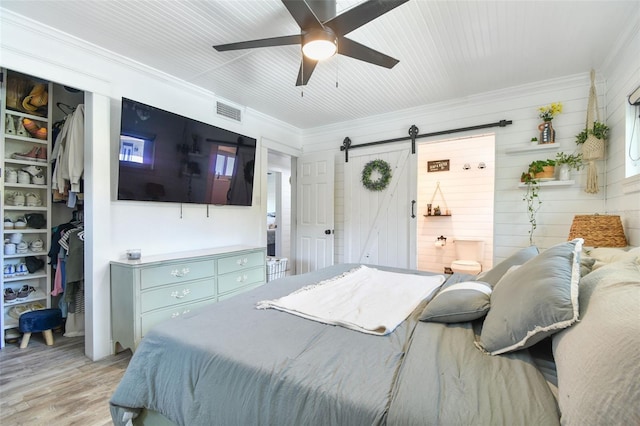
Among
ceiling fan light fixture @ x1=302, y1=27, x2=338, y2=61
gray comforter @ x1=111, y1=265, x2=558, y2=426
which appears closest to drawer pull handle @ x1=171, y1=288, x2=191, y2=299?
gray comforter @ x1=111, y1=265, x2=558, y2=426

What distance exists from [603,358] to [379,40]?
243 centimetres

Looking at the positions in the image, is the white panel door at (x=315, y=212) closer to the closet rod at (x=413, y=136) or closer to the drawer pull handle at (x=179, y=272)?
the closet rod at (x=413, y=136)

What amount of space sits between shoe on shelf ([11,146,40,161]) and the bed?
2.89m

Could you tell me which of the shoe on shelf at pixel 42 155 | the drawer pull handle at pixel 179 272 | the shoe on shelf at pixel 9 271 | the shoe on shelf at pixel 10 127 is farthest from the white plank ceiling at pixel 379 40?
the shoe on shelf at pixel 9 271

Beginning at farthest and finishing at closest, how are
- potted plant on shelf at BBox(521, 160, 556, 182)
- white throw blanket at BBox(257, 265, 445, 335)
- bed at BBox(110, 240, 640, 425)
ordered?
potted plant on shelf at BBox(521, 160, 556, 182) < white throw blanket at BBox(257, 265, 445, 335) < bed at BBox(110, 240, 640, 425)

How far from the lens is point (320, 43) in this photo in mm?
1809

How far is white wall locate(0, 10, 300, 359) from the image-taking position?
2127 mm

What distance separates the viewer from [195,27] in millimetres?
2180

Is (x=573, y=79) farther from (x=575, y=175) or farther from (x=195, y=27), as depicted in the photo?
(x=195, y=27)

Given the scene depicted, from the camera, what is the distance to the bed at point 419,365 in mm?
692

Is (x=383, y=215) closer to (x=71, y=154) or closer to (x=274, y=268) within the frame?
(x=274, y=268)

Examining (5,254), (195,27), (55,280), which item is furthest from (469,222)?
(5,254)

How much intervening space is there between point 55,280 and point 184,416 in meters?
2.75

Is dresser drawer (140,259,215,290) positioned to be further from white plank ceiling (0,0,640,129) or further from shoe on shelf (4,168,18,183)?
white plank ceiling (0,0,640,129)
